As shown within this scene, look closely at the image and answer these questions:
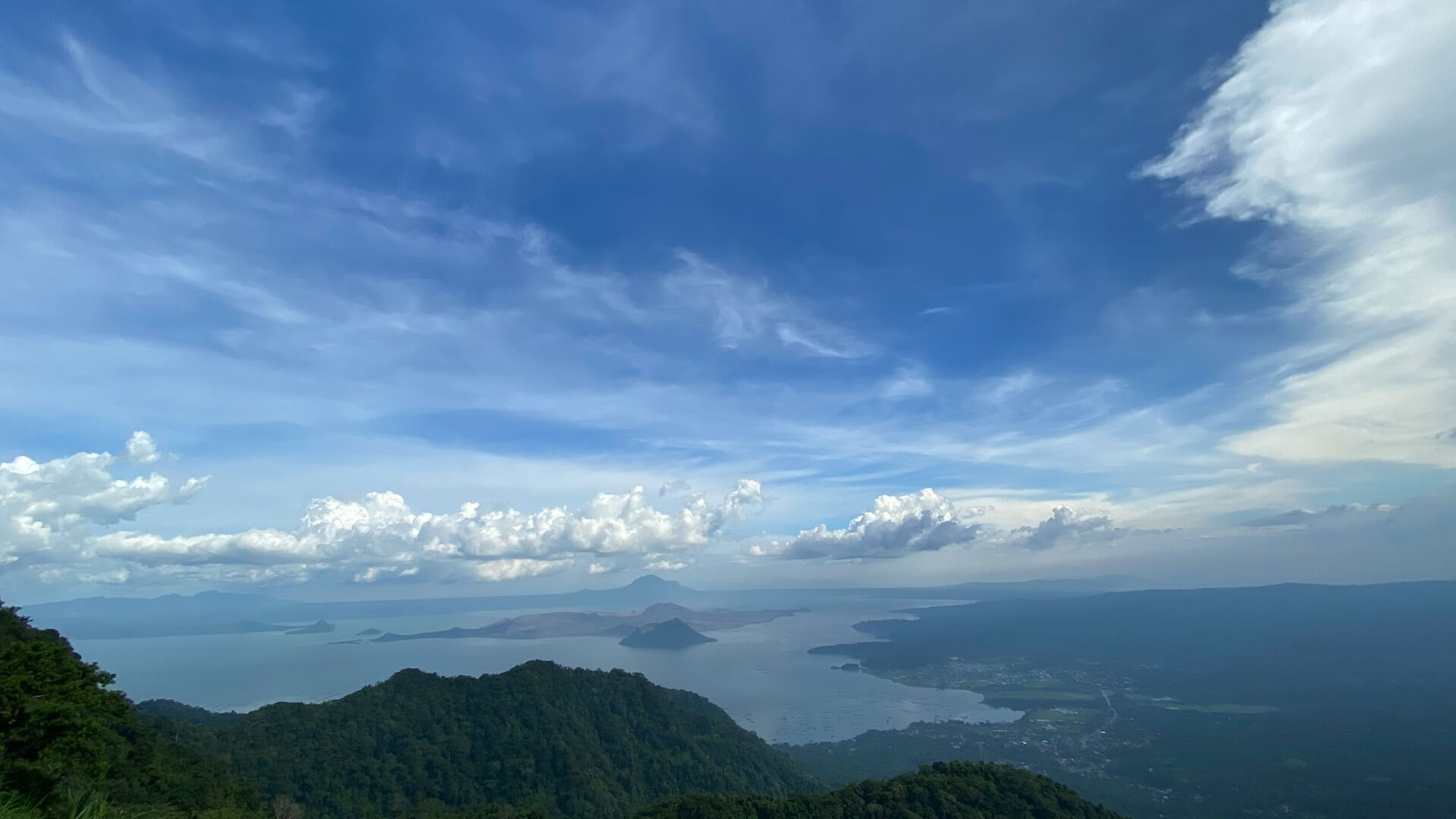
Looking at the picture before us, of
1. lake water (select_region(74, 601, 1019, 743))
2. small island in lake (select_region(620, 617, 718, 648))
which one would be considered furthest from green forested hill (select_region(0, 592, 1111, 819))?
small island in lake (select_region(620, 617, 718, 648))

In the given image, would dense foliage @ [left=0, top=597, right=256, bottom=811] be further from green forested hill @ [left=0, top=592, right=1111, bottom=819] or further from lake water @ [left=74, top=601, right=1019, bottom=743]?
lake water @ [left=74, top=601, right=1019, bottom=743]

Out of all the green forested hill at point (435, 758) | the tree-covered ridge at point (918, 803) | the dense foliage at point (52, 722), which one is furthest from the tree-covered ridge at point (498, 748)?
the dense foliage at point (52, 722)

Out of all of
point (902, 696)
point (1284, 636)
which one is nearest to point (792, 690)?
point (902, 696)

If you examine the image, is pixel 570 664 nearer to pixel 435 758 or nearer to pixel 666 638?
pixel 666 638

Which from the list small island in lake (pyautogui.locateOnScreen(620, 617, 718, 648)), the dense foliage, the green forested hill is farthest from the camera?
small island in lake (pyautogui.locateOnScreen(620, 617, 718, 648))

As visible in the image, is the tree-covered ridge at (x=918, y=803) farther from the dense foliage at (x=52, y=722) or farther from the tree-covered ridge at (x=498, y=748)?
the dense foliage at (x=52, y=722)

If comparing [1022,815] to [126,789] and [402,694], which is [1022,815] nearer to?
[126,789]
